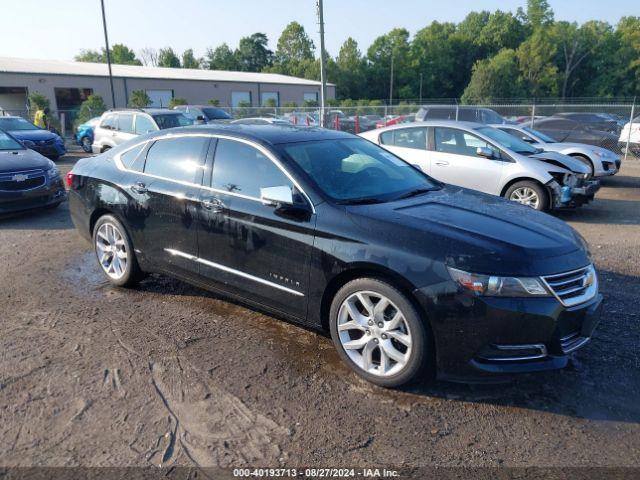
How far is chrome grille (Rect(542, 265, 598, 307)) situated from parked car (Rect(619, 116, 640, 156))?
1572cm

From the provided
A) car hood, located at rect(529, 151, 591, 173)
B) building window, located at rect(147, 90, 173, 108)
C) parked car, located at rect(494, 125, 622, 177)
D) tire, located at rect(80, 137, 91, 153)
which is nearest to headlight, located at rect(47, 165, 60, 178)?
car hood, located at rect(529, 151, 591, 173)

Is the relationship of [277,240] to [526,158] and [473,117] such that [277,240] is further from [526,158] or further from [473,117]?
[473,117]

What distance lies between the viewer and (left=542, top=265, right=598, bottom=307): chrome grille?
10.6ft

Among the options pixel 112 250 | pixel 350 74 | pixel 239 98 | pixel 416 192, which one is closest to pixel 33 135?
pixel 112 250

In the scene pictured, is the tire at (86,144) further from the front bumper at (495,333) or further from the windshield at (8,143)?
the front bumper at (495,333)

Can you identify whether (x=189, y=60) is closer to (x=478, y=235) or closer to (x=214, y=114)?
(x=214, y=114)

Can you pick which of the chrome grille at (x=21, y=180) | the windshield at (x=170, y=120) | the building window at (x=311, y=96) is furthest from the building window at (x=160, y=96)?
the chrome grille at (x=21, y=180)

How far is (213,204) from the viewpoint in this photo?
4398 millimetres

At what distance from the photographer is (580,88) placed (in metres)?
79.4

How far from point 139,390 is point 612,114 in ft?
76.5

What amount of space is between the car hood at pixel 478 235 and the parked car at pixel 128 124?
11.1m

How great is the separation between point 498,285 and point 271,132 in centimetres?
243

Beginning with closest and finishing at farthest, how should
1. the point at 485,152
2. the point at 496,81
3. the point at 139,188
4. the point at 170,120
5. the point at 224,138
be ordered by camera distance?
the point at 224,138 < the point at 139,188 < the point at 485,152 < the point at 170,120 < the point at 496,81

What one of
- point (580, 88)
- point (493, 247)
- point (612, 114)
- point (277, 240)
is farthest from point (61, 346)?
point (580, 88)
